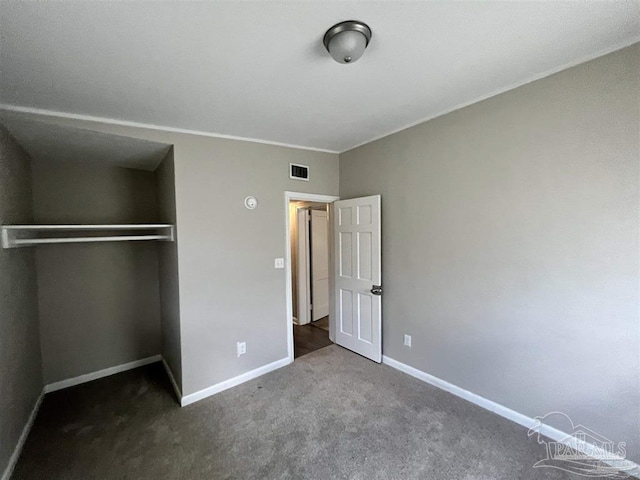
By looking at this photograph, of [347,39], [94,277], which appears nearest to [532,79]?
[347,39]

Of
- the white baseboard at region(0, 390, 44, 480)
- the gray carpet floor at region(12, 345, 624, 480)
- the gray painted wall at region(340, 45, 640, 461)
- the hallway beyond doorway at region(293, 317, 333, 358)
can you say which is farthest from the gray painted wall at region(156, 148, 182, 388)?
the gray painted wall at region(340, 45, 640, 461)

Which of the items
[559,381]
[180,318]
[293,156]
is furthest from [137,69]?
[559,381]

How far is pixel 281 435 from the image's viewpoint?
203 cm

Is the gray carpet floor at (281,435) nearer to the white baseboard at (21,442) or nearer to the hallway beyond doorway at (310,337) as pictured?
the white baseboard at (21,442)

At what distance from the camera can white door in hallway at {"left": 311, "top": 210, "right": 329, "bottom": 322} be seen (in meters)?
4.56

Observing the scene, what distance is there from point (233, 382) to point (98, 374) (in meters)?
1.57

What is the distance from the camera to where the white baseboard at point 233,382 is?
8.06 feet

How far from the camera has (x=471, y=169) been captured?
2246mm

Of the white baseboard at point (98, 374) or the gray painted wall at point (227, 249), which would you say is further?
the white baseboard at point (98, 374)

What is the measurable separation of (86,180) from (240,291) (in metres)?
2.04

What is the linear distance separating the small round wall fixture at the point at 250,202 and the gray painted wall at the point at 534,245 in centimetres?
151

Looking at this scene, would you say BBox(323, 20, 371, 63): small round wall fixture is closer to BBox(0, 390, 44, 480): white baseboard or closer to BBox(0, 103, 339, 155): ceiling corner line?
BBox(0, 103, 339, 155): ceiling corner line

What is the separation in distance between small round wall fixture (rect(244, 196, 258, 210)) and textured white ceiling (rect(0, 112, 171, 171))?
33.2 inches

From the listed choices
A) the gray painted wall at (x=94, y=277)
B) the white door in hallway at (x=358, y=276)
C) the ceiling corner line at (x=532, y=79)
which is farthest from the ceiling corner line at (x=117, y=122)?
the ceiling corner line at (x=532, y=79)
